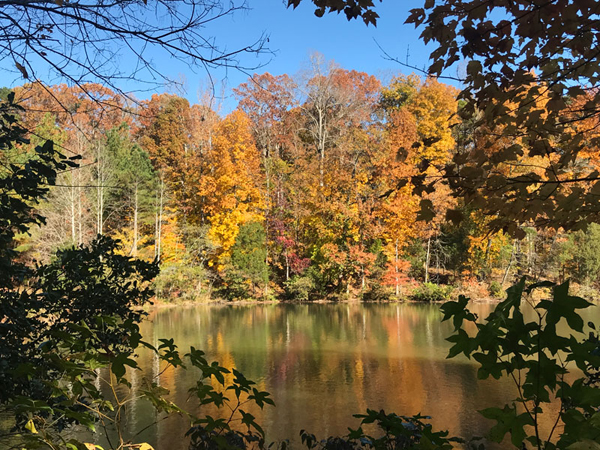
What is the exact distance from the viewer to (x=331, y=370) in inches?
308

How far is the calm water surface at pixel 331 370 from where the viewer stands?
5453mm

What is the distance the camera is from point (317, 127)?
23.0 m

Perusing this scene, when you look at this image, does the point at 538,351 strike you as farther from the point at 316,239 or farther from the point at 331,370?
the point at 316,239

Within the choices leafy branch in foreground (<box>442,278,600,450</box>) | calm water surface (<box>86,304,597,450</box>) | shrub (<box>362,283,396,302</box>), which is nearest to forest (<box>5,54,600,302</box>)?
shrub (<box>362,283,396,302</box>)

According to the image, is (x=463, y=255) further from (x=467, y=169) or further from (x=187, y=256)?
(x=467, y=169)

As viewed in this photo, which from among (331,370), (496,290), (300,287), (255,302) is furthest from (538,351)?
(496,290)

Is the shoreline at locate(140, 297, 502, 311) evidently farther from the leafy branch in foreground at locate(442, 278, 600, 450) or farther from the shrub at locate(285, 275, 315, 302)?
the leafy branch in foreground at locate(442, 278, 600, 450)

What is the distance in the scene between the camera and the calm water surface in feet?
17.9

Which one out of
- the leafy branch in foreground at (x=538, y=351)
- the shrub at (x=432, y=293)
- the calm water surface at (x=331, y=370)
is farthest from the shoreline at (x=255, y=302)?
the leafy branch in foreground at (x=538, y=351)

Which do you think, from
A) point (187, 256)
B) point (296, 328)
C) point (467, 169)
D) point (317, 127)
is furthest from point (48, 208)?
point (467, 169)

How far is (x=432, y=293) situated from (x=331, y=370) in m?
A: 10.7

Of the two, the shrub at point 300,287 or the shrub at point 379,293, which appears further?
the shrub at point 300,287

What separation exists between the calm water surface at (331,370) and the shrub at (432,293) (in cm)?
319

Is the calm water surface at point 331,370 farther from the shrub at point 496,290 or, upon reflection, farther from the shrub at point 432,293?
the shrub at point 496,290
